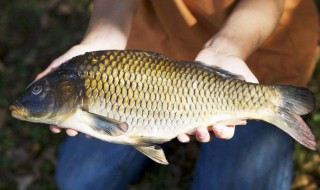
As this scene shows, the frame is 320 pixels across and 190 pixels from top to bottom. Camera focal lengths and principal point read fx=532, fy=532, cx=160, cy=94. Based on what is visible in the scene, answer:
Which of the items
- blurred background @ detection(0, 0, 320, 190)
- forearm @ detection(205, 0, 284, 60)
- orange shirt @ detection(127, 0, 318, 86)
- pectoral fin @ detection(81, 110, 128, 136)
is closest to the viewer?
pectoral fin @ detection(81, 110, 128, 136)

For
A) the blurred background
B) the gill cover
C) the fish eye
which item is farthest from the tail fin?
the blurred background

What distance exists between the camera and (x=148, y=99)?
1752mm

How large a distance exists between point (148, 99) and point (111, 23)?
2.18ft

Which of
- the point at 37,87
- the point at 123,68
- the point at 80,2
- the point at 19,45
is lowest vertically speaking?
the point at 37,87

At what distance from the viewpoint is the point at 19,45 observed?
3604 millimetres

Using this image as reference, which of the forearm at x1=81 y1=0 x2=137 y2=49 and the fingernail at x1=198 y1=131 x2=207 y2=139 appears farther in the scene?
the forearm at x1=81 y1=0 x2=137 y2=49

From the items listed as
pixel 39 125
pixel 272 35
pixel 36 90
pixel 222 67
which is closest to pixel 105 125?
pixel 36 90

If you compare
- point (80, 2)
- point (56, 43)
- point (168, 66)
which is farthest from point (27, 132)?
point (168, 66)

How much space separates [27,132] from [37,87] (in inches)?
55.1

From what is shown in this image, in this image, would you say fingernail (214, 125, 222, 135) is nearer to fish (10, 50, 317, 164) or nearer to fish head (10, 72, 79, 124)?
fish (10, 50, 317, 164)

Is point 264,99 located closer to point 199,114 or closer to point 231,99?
point 231,99

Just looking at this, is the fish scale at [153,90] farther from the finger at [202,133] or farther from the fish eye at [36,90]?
the fish eye at [36,90]

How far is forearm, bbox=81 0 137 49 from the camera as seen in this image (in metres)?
2.26

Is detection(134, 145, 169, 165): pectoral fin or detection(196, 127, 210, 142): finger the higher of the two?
detection(196, 127, 210, 142): finger
